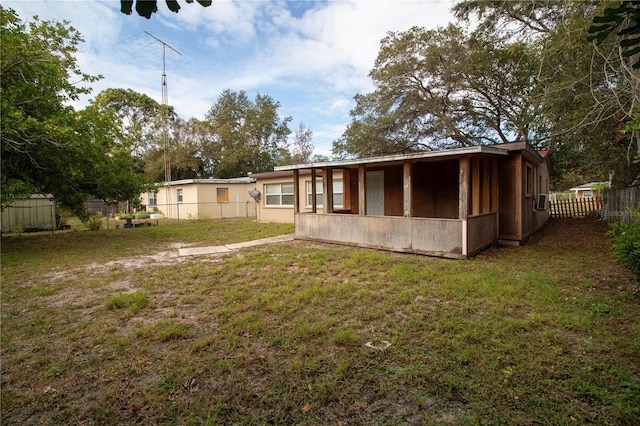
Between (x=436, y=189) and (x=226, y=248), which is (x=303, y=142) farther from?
(x=226, y=248)

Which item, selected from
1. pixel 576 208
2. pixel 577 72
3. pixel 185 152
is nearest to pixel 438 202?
pixel 577 72

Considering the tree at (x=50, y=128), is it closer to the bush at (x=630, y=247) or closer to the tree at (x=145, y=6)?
the tree at (x=145, y=6)

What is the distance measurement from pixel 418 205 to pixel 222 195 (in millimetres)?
14024

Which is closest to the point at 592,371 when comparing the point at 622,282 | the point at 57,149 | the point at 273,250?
the point at 622,282

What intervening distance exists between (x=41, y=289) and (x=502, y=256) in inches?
345

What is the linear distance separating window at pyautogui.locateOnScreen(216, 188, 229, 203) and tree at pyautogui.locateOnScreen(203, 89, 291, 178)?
9.14 metres

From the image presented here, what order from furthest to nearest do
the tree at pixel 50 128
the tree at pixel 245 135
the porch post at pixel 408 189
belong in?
the tree at pixel 245 135 < the tree at pixel 50 128 < the porch post at pixel 408 189

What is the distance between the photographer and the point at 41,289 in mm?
5082

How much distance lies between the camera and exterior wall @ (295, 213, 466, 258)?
672 cm

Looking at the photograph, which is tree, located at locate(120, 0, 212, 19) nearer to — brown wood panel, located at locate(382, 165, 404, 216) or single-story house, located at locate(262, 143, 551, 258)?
single-story house, located at locate(262, 143, 551, 258)

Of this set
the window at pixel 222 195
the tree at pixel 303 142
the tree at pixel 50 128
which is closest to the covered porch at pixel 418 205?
the tree at pixel 50 128

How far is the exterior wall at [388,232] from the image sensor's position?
672 centimetres

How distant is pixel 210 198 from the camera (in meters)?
19.5

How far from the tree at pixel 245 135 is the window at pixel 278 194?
48.9ft
